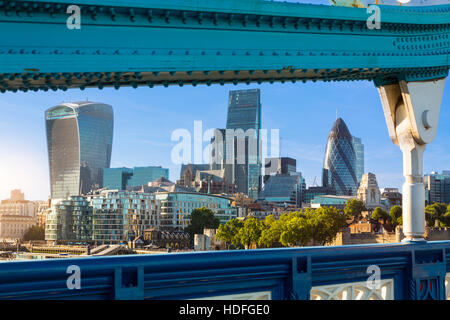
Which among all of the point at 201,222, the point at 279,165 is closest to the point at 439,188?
the point at 279,165

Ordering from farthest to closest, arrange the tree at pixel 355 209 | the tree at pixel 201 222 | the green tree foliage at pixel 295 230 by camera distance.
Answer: the tree at pixel 201 222
the tree at pixel 355 209
the green tree foliage at pixel 295 230

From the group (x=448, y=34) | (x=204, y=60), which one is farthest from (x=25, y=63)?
(x=448, y=34)

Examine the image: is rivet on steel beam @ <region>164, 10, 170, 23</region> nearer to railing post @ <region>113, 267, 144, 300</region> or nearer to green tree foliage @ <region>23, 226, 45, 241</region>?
railing post @ <region>113, 267, 144, 300</region>

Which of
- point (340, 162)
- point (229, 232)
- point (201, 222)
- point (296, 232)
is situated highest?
point (340, 162)

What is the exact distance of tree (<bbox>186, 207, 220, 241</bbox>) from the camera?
85.7 meters

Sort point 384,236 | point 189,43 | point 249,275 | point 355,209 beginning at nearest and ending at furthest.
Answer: point 189,43 < point 249,275 < point 384,236 < point 355,209

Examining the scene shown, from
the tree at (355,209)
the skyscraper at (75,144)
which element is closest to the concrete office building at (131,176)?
the skyscraper at (75,144)

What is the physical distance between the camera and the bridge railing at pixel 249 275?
3.04 meters

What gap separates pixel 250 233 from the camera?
62.2m

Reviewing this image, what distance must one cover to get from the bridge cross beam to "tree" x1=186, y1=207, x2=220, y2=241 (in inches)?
3180

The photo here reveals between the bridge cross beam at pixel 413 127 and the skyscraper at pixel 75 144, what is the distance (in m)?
158

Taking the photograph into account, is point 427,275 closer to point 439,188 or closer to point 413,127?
point 413,127

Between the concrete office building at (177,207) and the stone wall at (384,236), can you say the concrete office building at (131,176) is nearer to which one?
the concrete office building at (177,207)

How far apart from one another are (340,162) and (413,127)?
190476 millimetres
